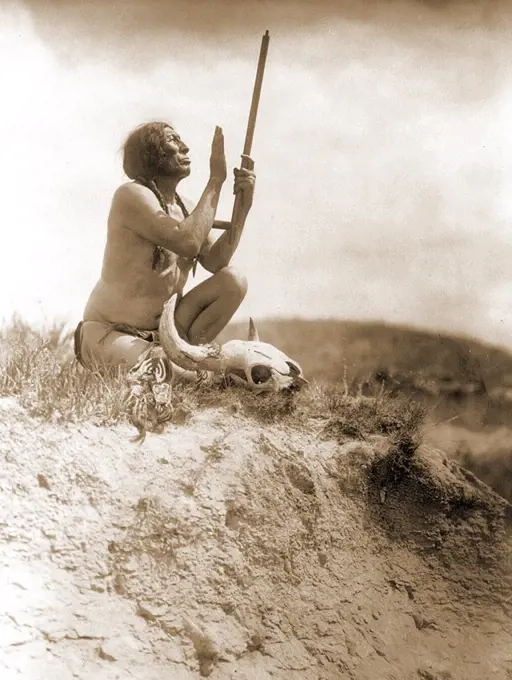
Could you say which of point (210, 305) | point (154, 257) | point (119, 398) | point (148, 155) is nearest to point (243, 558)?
point (119, 398)

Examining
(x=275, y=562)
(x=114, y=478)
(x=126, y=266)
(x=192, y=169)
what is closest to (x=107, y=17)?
(x=192, y=169)

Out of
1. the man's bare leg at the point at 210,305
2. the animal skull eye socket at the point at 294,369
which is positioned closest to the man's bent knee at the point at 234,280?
the man's bare leg at the point at 210,305

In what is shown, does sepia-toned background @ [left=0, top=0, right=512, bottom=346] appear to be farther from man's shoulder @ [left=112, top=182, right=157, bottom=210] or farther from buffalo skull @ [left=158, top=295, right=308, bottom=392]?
buffalo skull @ [left=158, top=295, right=308, bottom=392]

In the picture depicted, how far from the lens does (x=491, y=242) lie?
143 inches

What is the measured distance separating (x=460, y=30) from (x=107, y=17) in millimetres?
1387

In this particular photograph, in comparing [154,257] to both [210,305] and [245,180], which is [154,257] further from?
[245,180]

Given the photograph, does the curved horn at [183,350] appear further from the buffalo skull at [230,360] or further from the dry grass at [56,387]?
the dry grass at [56,387]

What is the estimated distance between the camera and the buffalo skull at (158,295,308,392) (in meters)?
3.27

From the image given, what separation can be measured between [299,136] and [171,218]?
0.73 m

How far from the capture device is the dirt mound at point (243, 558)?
9.14 feet

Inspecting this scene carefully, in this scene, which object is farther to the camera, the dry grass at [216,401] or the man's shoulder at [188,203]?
the man's shoulder at [188,203]

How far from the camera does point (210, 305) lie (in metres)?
3.44

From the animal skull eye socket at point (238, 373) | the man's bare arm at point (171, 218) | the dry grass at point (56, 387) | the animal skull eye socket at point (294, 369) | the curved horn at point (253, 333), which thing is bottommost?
the dry grass at point (56, 387)

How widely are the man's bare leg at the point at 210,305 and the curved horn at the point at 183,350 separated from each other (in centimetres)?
13
